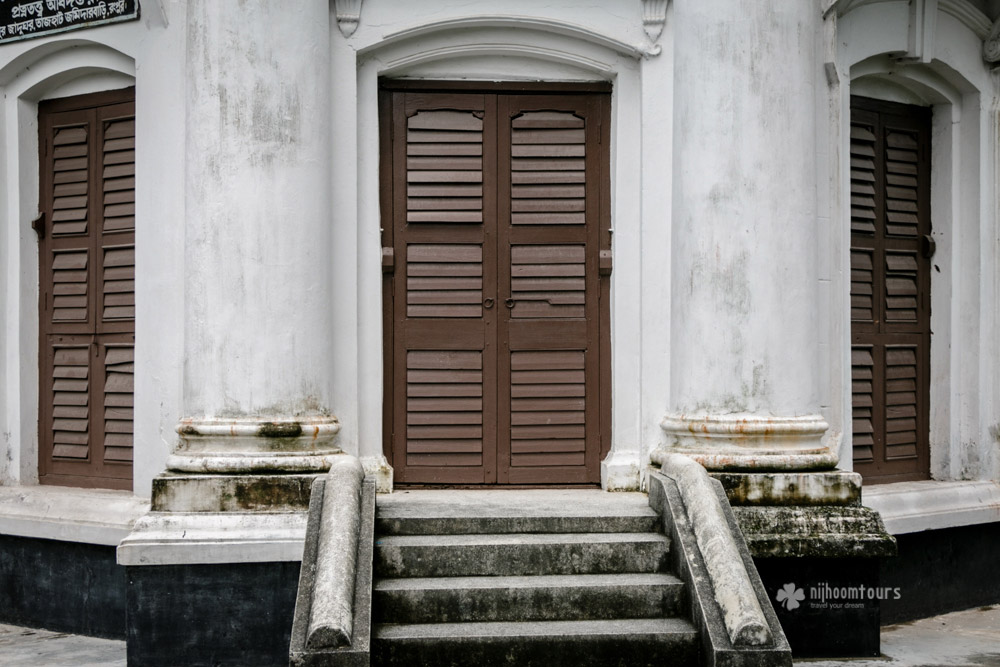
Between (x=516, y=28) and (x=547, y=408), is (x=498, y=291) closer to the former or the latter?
(x=547, y=408)

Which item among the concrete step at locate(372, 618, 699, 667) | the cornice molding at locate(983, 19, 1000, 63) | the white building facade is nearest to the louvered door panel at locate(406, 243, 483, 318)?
the white building facade

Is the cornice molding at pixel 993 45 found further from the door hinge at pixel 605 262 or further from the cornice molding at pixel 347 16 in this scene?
the cornice molding at pixel 347 16

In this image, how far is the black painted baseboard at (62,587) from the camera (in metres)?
8.34

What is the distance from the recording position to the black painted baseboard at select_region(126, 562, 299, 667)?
7289 mm

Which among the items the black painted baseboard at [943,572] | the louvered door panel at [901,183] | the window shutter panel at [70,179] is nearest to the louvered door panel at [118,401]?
the window shutter panel at [70,179]

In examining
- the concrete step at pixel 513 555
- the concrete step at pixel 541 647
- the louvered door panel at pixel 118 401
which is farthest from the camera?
the louvered door panel at pixel 118 401

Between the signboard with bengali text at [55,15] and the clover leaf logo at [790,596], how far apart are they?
5591 mm

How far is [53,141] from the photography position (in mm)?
9234

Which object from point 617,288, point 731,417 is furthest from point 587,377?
point 731,417

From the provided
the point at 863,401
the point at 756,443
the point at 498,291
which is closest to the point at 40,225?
the point at 498,291

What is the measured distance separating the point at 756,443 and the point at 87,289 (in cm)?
484

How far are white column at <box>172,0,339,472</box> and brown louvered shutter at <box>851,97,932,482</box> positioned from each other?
4.05 metres

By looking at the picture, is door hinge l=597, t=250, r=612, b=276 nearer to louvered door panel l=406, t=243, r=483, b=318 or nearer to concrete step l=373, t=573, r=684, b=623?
louvered door panel l=406, t=243, r=483, b=318

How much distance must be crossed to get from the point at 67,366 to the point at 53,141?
166 cm
